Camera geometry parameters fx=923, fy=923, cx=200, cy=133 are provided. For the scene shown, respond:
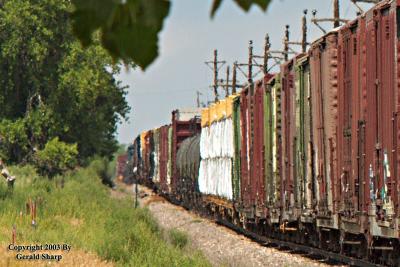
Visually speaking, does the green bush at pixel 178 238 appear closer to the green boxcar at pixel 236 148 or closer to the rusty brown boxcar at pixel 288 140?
the green boxcar at pixel 236 148

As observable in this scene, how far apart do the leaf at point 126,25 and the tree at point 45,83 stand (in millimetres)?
40375

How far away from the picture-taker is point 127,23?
1.41 metres

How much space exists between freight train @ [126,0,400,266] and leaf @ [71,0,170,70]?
8.27 m

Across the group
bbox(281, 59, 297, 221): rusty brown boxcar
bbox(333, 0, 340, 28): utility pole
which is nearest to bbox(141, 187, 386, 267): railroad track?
bbox(281, 59, 297, 221): rusty brown boxcar

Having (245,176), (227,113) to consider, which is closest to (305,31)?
(227,113)

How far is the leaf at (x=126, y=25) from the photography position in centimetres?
136

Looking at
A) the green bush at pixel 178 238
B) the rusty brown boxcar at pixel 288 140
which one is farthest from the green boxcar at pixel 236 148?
the rusty brown boxcar at pixel 288 140

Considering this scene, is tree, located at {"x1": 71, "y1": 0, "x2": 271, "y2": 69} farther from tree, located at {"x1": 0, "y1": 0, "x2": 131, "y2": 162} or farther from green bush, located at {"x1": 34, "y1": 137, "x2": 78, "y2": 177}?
green bush, located at {"x1": 34, "y1": 137, "x2": 78, "y2": 177}

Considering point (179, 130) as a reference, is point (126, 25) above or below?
below

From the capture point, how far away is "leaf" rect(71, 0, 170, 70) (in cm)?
136

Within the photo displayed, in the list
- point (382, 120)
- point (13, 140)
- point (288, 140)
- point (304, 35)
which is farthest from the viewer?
point (13, 140)

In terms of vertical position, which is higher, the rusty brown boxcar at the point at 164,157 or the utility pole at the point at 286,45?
the utility pole at the point at 286,45

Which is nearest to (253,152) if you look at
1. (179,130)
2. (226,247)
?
(226,247)

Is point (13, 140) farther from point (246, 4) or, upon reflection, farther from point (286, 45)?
point (246, 4)
